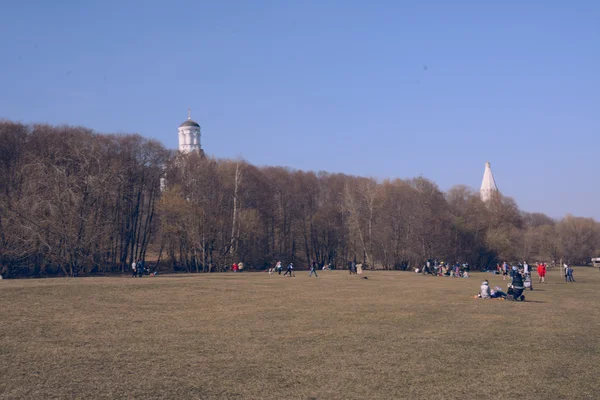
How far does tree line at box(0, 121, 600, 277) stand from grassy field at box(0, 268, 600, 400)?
2216 cm

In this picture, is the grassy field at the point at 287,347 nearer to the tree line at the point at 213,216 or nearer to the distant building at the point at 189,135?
the tree line at the point at 213,216

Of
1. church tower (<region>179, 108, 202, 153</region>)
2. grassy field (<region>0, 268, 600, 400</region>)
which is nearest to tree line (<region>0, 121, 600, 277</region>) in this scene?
grassy field (<region>0, 268, 600, 400</region>)

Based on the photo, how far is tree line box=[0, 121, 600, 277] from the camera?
49750 mm

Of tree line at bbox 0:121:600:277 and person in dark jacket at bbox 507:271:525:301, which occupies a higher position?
tree line at bbox 0:121:600:277

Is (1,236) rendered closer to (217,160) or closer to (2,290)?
(2,290)

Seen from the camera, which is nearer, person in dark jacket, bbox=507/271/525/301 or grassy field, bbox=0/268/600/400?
grassy field, bbox=0/268/600/400

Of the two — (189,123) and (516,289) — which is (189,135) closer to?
(189,123)

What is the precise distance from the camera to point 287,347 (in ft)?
54.9

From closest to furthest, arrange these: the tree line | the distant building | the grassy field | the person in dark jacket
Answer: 1. the grassy field
2. the person in dark jacket
3. the tree line
4. the distant building

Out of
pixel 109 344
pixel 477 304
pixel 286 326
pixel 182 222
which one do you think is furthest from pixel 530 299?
pixel 182 222

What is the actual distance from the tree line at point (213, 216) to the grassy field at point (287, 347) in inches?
873

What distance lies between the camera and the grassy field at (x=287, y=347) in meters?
12.4

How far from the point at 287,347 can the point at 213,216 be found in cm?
5215

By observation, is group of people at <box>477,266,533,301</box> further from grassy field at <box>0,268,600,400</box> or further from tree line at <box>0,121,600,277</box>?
tree line at <box>0,121,600,277</box>
